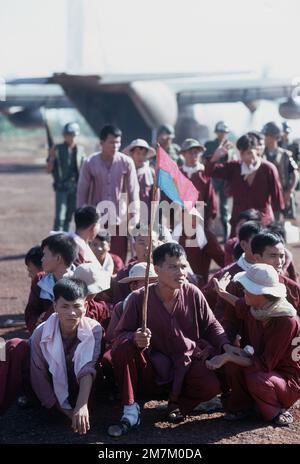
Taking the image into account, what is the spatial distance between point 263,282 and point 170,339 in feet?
2.15

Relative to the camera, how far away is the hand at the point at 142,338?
4129 millimetres

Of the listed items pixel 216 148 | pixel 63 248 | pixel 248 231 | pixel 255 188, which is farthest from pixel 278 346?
pixel 216 148

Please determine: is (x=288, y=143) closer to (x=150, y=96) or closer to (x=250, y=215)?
(x=250, y=215)

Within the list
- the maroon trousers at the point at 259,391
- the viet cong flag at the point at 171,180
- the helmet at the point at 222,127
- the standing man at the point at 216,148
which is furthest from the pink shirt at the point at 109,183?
the helmet at the point at 222,127

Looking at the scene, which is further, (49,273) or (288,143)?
(288,143)

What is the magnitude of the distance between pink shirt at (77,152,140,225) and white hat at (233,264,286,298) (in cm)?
271

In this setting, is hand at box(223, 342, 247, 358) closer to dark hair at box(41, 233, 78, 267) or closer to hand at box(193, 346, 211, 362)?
hand at box(193, 346, 211, 362)

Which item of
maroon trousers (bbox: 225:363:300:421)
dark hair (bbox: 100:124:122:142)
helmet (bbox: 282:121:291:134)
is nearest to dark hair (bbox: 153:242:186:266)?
maroon trousers (bbox: 225:363:300:421)

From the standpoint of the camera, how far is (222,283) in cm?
491

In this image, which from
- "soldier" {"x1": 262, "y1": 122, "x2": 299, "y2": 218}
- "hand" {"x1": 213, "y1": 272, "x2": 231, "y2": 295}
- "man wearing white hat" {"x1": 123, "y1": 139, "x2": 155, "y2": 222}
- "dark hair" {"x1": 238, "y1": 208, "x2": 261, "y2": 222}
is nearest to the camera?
"hand" {"x1": 213, "y1": 272, "x2": 231, "y2": 295}

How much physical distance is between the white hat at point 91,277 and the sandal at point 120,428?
99 centimetres

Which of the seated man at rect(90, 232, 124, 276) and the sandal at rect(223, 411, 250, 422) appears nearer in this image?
the sandal at rect(223, 411, 250, 422)

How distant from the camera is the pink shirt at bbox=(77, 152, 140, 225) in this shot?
6906 mm

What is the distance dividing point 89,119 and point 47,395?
1669 centimetres
